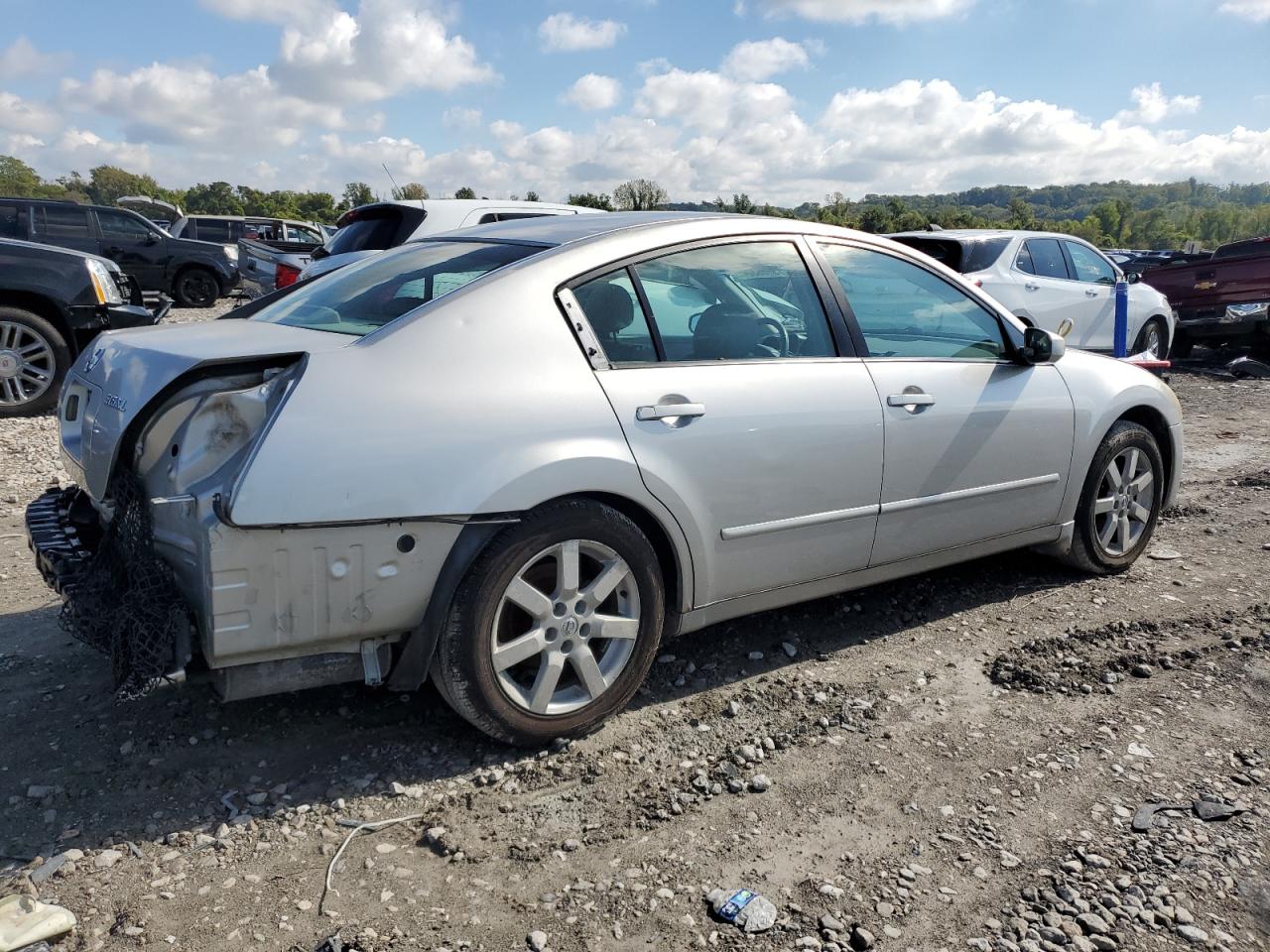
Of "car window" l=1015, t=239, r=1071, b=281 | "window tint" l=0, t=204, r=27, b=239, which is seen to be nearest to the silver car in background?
"car window" l=1015, t=239, r=1071, b=281

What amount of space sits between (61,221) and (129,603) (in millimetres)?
14250

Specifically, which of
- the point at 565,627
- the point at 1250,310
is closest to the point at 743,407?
the point at 565,627

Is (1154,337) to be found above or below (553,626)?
above

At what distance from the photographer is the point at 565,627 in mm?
3129

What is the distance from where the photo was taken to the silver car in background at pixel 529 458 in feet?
8.95

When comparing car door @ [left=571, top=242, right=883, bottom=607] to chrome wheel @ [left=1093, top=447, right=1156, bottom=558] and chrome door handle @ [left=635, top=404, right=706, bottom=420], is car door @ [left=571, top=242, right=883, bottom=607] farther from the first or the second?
chrome wheel @ [left=1093, top=447, right=1156, bottom=558]

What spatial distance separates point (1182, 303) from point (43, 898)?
15490 millimetres

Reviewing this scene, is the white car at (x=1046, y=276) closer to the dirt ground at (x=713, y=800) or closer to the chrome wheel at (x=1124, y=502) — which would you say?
the chrome wheel at (x=1124, y=502)

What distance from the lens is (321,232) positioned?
25.2 metres

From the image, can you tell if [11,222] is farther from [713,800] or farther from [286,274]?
[713,800]

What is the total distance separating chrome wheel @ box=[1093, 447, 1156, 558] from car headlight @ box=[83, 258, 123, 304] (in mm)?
7615

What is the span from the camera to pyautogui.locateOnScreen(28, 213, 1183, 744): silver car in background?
273cm

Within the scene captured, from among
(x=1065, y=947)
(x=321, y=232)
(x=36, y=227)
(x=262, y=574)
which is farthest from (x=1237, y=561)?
(x=321, y=232)

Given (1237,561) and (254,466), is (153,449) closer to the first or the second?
(254,466)
